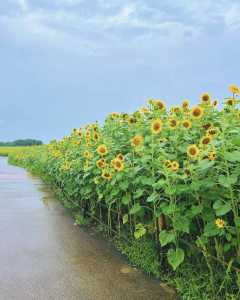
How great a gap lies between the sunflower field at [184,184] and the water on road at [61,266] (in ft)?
0.94

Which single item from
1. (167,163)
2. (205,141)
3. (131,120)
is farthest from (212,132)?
(131,120)

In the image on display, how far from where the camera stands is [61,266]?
3.08 m

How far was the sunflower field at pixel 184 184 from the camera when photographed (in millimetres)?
2295

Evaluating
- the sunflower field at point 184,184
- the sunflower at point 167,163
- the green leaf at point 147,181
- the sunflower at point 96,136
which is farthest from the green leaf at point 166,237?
the sunflower at point 96,136

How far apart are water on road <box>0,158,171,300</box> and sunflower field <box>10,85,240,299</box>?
0.29m

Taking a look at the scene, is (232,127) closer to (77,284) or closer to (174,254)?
(174,254)

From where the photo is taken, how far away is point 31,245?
371cm

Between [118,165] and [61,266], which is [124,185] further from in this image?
[61,266]

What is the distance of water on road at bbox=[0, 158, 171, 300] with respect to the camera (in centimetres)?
256

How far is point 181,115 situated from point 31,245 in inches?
78.6

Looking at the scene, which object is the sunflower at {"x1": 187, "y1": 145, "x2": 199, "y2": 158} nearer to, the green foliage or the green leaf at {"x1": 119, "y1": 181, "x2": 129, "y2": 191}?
the green leaf at {"x1": 119, "y1": 181, "x2": 129, "y2": 191}

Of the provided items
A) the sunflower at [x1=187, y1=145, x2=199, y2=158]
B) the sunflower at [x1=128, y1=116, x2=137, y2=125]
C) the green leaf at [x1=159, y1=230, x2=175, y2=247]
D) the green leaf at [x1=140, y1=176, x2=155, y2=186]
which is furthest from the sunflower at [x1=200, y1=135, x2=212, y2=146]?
the sunflower at [x1=128, y1=116, x2=137, y2=125]

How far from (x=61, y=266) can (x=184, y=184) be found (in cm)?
132

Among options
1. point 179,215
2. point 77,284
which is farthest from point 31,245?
point 179,215
